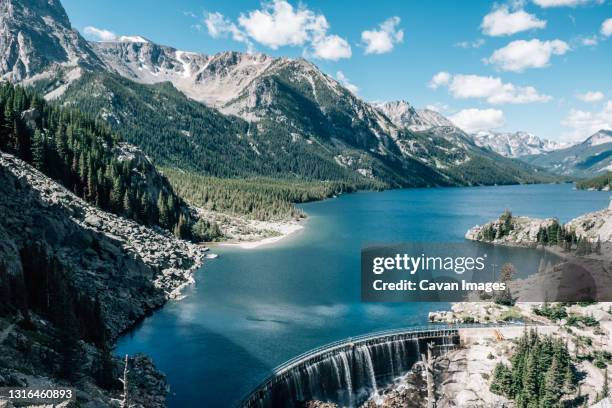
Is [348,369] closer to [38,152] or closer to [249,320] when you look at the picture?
[249,320]

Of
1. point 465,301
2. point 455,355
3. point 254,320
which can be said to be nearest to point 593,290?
point 465,301

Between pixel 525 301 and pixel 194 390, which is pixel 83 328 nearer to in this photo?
pixel 194 390

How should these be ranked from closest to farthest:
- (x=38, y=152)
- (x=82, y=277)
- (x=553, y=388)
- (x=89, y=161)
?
1. (x=553, y=388)
2. (x=82, y=277)
3. (x=38, y=152)
4. (x=89, y=161)

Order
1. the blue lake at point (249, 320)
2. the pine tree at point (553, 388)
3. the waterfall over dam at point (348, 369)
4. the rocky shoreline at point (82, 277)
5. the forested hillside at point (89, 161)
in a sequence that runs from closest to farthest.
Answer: the rocky shoreline at point (82, 277) < the pine tree at point (553, 388) < the waterfall over dam at point (348, 369) < the blue lake at point (249, 320) < the forested hillside at point (89, 161)

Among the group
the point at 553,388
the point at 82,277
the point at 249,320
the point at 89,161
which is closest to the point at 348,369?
the point at 249,320

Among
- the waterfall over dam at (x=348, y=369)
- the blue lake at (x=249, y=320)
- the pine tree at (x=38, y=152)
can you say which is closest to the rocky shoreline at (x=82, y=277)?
the blue lake at (x=249, y=320)

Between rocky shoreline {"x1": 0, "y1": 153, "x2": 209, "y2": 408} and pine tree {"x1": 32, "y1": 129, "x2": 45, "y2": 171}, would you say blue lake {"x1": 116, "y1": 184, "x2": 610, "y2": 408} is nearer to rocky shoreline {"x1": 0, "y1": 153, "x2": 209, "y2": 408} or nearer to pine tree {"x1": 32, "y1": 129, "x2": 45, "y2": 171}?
rocky shoreline {"x1": 0, "y1": 153, "x2": 209, "y2": 408}

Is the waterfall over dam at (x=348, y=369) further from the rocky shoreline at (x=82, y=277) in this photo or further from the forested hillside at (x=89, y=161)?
the forested hillside at (x=89, y=161)
